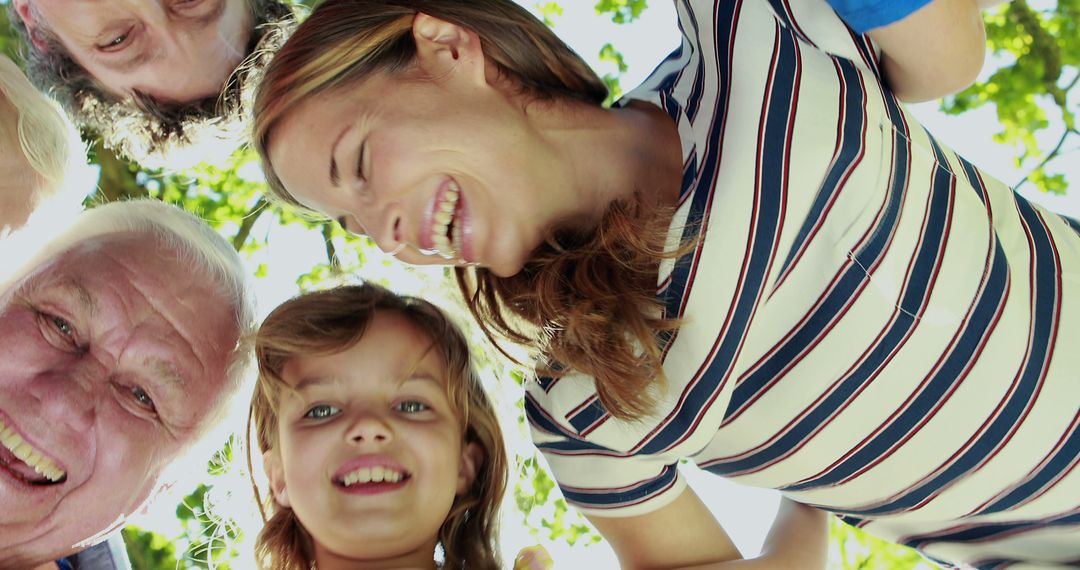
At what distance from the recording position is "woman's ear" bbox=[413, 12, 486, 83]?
2287mm

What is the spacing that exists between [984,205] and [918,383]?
443 mm

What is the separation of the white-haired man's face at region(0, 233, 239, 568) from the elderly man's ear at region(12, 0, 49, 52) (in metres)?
1.08

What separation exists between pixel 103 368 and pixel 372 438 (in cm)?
72

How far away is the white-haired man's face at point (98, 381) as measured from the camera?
2391mm

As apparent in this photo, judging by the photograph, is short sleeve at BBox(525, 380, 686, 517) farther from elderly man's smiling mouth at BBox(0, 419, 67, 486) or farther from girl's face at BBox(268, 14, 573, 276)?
elderly man's smiling mouth at BBox(0, 419, 67, 486)

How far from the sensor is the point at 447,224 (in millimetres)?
2215

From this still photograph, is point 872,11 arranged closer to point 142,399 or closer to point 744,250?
point 744,250

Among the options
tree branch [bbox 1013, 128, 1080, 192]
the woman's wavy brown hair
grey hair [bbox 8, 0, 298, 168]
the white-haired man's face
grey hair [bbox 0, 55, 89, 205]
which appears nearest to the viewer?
the woman's wavy brown hair

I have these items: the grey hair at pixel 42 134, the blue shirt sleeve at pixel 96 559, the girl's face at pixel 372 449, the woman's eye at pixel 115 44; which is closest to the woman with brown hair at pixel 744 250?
the girl's face at pixel 372 449

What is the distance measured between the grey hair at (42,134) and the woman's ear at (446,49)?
1.19 meters

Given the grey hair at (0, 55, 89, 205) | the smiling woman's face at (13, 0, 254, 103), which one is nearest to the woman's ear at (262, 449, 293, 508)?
the grey hair at (0, 55, 89, 205)

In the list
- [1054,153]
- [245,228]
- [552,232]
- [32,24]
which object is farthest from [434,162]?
[1054,153]

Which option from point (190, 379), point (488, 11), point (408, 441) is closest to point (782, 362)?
point (408, 441)

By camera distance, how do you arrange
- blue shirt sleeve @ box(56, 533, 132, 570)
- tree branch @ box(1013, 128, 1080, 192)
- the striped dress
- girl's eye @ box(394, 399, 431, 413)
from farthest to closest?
tree branch @ box(1013, 128, 1080, 192) < blue shirt sleeve @ box(56, 533, 132, 570) < girl's eye @ box(394, 399, 431, 413) < the striped dress
